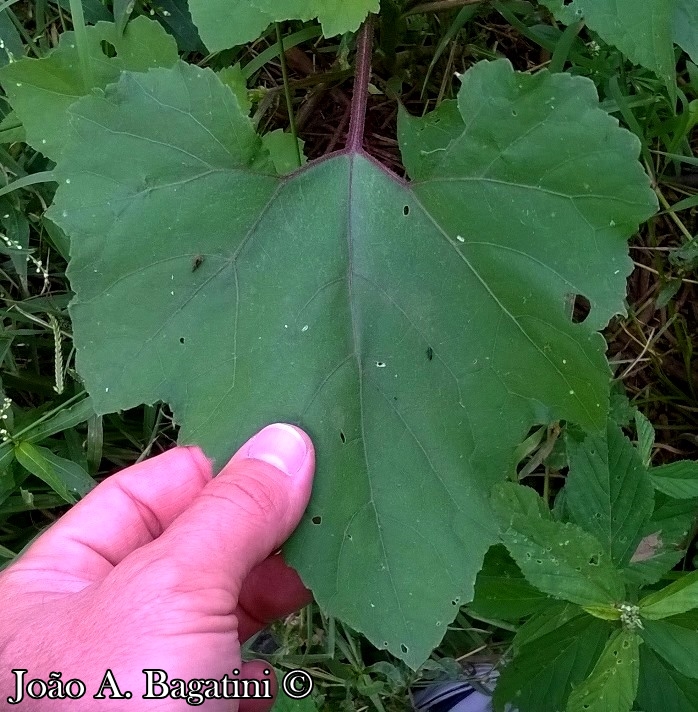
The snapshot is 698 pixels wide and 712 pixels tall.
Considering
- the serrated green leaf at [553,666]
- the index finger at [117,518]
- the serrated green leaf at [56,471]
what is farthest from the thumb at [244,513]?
the serrated green leaf at [56,471]

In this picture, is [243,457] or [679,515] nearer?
[243,457]

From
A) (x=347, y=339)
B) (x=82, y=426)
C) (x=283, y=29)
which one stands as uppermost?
(x=283, y=29)

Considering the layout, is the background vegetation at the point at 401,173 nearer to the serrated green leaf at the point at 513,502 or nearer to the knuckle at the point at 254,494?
the serrated green leaf at the point at 513,502

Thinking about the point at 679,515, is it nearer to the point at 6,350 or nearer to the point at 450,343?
the point at 450,343

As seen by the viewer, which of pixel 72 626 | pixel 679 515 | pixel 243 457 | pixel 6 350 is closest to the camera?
pixel 72 626

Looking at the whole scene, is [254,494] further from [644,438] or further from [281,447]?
[644,438]

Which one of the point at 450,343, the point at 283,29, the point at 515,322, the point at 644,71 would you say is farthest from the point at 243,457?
the point at 644,71

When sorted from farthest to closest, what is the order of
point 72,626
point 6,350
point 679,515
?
1. point 6,350
2. point 679,515
3. point 72,626
